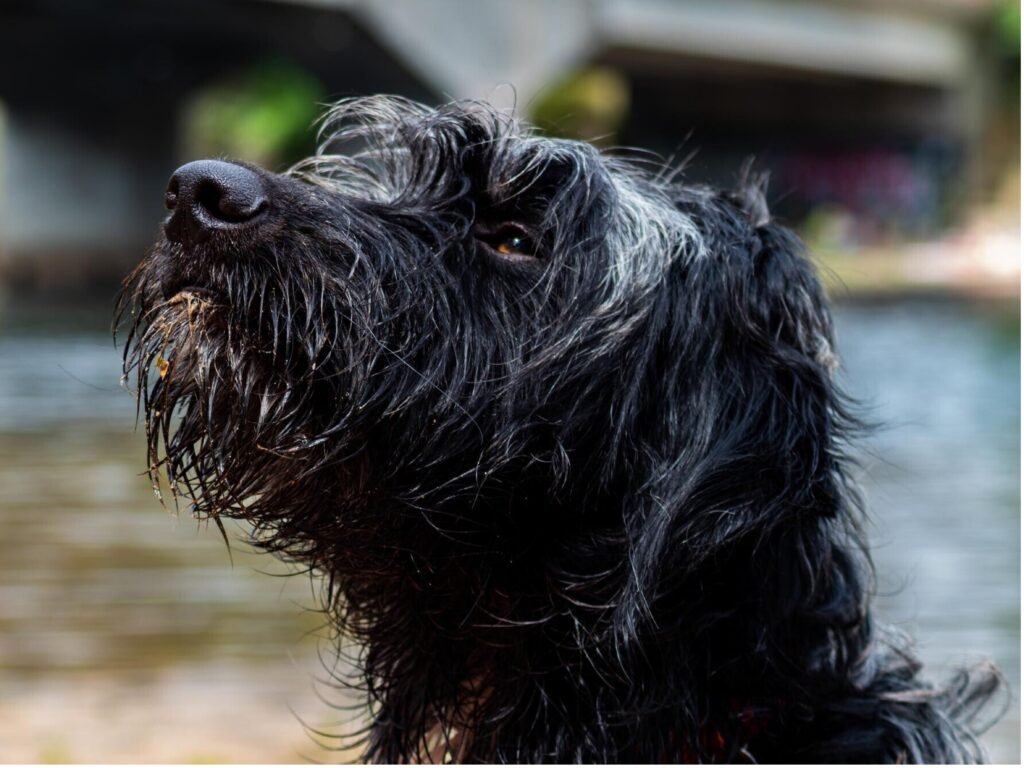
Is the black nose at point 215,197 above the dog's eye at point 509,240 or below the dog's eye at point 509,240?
below

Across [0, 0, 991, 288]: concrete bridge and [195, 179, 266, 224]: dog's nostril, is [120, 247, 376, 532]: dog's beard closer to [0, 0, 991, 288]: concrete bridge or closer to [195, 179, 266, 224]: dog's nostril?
[195, 179, 266, 224]: dog's nostril

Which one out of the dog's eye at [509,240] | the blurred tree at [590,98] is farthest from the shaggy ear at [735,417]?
the blurred tree at [590,98]

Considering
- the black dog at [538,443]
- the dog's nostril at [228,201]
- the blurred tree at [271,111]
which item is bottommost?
the black dog at [538,443]

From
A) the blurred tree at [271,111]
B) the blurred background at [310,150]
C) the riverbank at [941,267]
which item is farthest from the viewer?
the blurred tree at [271,111]

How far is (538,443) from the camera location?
2.96 m

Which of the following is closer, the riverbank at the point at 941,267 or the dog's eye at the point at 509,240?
the dog's eye at the point at 509,240

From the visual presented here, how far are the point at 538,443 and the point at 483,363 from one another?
19cm

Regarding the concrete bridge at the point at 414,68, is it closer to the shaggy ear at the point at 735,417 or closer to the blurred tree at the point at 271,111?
the blurred tree at the point at 271,111

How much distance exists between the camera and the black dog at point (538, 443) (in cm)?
283

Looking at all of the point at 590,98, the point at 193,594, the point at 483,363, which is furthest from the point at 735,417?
the point at 590,98

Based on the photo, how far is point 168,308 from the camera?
2873mm

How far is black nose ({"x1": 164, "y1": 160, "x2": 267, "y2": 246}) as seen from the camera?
278cm

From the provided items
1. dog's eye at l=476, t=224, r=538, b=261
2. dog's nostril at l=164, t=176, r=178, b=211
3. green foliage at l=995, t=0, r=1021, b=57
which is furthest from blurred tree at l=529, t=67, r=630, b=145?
dog's nostril at l=164, t=176, r=178, b=211

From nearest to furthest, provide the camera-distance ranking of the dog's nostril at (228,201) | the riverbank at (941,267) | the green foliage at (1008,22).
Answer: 1. the dog's nostril at (228,201)
2. the riverbank at (941,267)
3. the green foliage at (1008,22)
